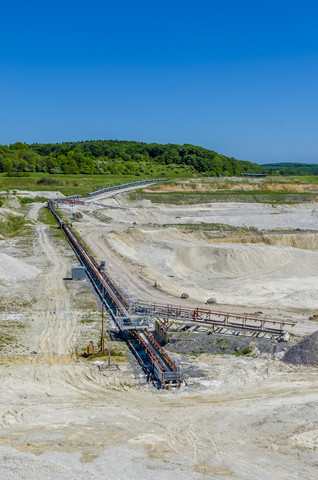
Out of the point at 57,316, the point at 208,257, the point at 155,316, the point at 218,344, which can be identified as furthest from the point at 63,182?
the point at 218,344

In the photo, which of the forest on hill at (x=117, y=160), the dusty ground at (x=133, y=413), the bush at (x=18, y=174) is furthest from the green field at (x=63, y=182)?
the dusty ground at (x=133, y=413)

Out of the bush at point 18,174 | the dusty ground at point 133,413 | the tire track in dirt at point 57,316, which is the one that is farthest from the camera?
the bush at point 18,174

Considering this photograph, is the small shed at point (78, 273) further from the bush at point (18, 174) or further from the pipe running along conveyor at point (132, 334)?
the bush at point (18, 174)

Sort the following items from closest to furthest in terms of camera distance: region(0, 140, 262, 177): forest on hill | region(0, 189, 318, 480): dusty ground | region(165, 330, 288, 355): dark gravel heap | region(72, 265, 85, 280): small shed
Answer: region(0, 189, 318, 480): dusty ground → region(165, 330, 288, 355): dark gravel heap → region(72, 265, 85, 280): small shed → region(0, 140, 262, 177): forest on hill

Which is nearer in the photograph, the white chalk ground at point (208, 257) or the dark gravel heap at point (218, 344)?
the dark gravel heap at point (218, 344)

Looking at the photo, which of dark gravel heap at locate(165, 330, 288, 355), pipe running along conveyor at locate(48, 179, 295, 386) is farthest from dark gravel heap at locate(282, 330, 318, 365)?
pipe running along conveyor at locate(48, 179, 295, 386)

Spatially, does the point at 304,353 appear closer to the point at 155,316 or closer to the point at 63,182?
the point at 155,316

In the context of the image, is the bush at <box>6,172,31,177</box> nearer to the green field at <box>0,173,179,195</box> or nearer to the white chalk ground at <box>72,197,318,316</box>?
the green field at <box>0,173,179,195</box>
